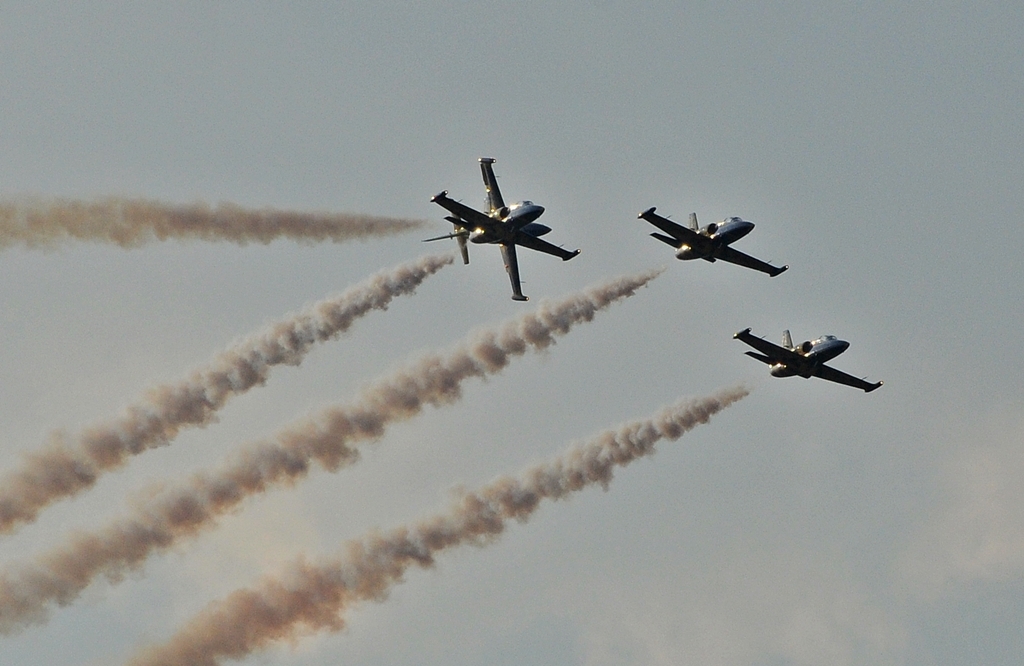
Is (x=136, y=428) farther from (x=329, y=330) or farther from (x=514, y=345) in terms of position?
(x=514, y=345)

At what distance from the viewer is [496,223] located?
369ft

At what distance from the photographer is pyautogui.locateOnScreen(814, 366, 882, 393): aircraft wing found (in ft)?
382

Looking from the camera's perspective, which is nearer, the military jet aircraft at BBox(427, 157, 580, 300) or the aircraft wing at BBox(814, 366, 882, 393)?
the military jet aircraft at BBox(427, 157, 580, 300)

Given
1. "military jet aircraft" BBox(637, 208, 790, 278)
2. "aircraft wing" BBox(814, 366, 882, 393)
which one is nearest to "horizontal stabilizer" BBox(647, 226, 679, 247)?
"military jet aircraft" BBox(637, 208, 790, 278)

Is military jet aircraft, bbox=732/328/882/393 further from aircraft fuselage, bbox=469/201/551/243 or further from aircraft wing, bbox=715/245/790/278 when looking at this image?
aircraft fuselage, bbox=469/201/551/243

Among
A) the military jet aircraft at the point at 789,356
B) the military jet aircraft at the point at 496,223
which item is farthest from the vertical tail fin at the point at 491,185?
the military jet aircraft at the point at 789,356

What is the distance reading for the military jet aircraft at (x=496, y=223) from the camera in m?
110

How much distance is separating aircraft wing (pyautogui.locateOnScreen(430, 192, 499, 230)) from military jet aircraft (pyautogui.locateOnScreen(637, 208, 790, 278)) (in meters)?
9.31

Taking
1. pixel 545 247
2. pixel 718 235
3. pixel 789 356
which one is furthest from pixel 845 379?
pixel 545 247

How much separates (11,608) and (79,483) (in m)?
8.36


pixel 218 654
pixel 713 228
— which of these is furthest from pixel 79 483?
pixel 713 228

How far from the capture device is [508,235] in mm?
113062

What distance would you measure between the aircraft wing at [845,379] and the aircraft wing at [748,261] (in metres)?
6.57

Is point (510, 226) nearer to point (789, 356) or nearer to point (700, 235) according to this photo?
point (700, 235)
